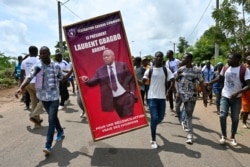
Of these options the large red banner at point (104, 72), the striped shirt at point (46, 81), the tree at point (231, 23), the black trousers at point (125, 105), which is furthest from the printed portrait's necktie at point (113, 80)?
the tree at point (231, 23)

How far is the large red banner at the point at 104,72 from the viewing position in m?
5.71

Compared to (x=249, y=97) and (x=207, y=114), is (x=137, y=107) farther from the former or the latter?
(x=207, y=114)

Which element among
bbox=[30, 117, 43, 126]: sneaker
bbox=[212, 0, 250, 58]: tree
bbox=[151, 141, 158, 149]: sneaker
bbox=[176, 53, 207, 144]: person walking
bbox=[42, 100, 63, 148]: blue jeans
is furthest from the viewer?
bbox=[212, 0, 250, 58]: tree

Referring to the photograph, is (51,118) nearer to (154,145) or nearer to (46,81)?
(46,81)

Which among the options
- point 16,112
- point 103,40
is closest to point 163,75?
point 103,40

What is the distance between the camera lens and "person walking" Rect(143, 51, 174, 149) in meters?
6.18

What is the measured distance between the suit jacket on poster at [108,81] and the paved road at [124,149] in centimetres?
87

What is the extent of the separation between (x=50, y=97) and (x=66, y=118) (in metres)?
3.27

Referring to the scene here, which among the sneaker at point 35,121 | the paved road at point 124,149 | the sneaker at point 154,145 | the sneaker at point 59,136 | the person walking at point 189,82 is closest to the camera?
the paved road at point 124,149

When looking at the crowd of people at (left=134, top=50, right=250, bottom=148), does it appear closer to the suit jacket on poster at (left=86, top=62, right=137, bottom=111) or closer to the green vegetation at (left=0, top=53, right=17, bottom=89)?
the suit jacket on poster at (left=86, top=62, right=137, bottom=111)

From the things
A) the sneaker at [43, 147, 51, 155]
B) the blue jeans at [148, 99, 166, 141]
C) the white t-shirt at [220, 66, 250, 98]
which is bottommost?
the sneaker at [43, 147, 51, 155]

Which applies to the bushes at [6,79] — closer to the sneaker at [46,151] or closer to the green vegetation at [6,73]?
the green vegetation at [6,73]

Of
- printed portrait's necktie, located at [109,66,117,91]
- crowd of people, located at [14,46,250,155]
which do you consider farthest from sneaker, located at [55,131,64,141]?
printed portrait's necktie, located at [109,66,117,91]

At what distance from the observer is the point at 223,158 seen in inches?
218
